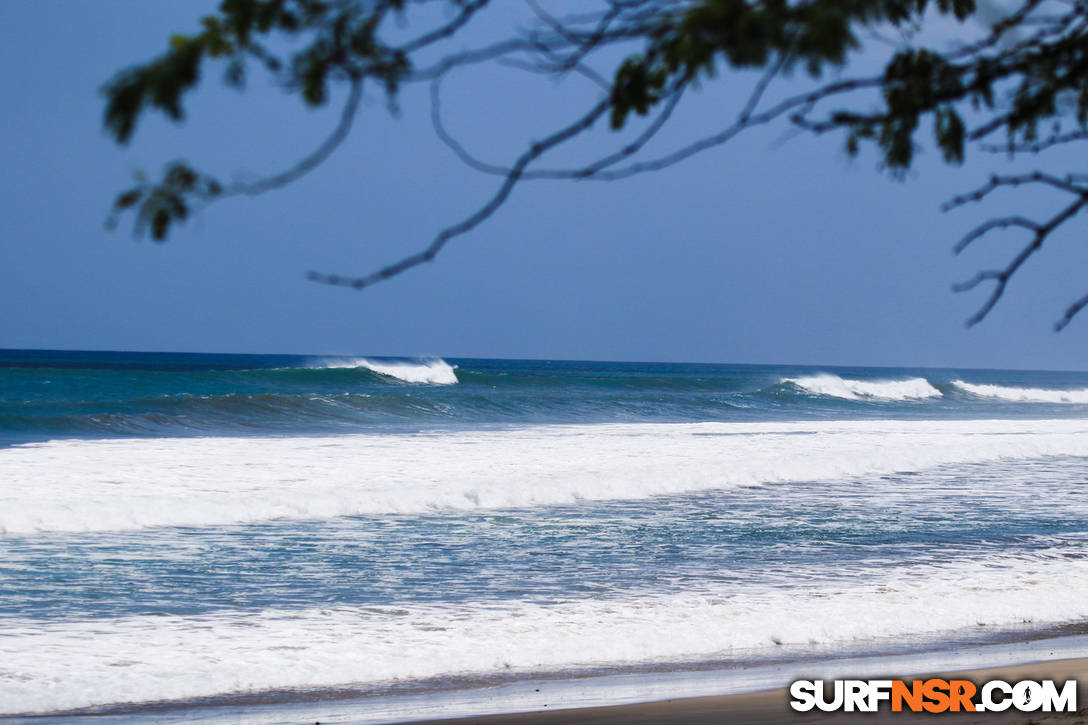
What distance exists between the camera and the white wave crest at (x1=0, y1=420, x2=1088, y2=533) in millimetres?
9211

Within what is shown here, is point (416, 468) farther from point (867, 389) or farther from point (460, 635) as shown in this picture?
point (867, 389)

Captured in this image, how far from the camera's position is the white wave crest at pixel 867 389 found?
1665 inches

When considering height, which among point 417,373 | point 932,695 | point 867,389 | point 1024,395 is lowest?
point 1024,395

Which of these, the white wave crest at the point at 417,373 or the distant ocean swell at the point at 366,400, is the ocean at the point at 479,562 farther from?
the white wave crest at the point at 417,373

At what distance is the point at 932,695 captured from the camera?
4520 mm

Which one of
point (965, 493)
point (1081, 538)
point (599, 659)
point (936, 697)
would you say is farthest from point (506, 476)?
point (936, 697)

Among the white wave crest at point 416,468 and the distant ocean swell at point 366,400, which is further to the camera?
the distant ocean swell at point 366,400

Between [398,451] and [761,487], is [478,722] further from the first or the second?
[398,451]

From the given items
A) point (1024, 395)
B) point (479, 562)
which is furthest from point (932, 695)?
point (1024, 395)

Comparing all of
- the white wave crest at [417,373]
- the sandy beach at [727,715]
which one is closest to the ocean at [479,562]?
the sandy beach at [727,715]

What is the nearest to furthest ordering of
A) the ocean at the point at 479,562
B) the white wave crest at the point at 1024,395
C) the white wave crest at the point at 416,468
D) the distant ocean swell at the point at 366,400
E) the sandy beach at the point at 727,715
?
the sandy beach at the point at 727,715 → the ocean at the point at 479,562 → the white wave crest at the point at 416,468 → the distant ocean swell at the point at 366,400 → the white wave crest at the point at 1024,395

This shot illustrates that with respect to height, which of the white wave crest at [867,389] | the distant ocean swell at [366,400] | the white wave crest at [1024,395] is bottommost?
the white wave crest at [1024,395]

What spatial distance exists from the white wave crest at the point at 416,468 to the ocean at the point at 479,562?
5 cm

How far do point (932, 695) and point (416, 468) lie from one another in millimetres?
8546
